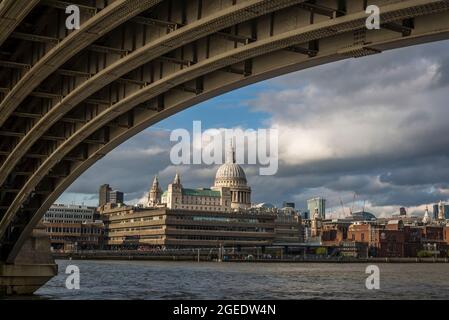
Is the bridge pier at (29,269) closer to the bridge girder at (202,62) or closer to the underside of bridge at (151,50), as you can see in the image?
the bridge girder at (202,62)

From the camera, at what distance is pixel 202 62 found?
27.0 meters

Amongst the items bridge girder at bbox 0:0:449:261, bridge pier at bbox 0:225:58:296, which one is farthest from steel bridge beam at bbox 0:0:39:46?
bridge pier at bbox 0:225:58:296

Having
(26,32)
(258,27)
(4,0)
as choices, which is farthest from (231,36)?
(26,32)

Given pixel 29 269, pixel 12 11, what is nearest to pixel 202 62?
pixel 12 11

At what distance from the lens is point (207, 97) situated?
3152 centimetres

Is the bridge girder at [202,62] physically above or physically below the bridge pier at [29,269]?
above

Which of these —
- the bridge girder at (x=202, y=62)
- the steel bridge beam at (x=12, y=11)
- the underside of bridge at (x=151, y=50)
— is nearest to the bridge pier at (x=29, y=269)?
the bridge girder at (x=202, y=62)

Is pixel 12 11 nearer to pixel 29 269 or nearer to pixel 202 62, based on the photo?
pixel 202 62

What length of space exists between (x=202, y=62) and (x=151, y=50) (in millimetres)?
1952

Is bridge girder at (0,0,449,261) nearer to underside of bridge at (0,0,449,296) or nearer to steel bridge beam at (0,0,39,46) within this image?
underside of bridge at (0,0,449,296)

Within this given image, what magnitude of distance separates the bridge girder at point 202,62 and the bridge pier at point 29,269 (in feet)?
21.1

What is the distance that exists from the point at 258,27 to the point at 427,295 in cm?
4266

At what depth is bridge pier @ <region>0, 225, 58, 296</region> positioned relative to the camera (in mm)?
51591

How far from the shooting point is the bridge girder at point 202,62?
833 inches
